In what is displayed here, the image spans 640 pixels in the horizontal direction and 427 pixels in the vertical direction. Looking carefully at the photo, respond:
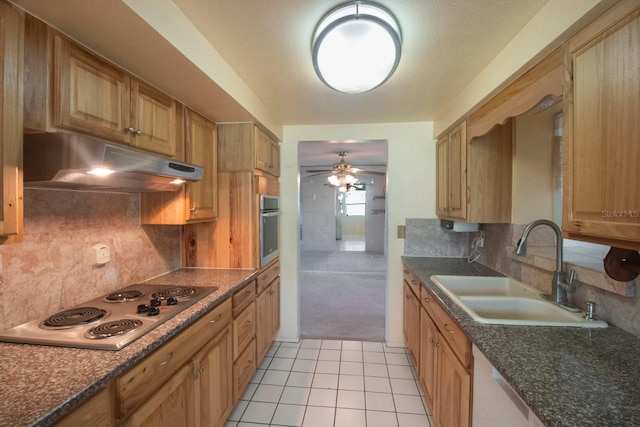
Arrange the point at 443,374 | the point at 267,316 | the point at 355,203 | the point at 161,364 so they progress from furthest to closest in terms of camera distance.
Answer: the point at 355,203
the point at 267,316
the point at 443,374
the point at 161,364

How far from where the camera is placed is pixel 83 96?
1153 millimetres

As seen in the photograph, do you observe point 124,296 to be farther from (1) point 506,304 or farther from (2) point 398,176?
(2) point 398,176

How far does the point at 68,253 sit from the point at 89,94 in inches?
31.3

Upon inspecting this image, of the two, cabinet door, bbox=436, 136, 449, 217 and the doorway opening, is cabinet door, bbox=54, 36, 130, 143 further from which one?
cabinet door, bbox=436, 136, 449, 217

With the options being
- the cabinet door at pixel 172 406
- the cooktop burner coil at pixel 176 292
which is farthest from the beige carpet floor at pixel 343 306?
the cabinet door at pixel 172 406

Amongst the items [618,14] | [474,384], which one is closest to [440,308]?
[474,384]

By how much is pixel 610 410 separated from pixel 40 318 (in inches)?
81.1

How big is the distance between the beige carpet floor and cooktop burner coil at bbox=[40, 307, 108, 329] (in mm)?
2094

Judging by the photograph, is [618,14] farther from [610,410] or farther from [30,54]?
[30,54]

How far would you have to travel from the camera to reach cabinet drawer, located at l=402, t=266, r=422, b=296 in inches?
85.7

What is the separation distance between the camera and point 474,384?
1163 mm

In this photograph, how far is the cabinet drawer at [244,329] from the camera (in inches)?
72.7

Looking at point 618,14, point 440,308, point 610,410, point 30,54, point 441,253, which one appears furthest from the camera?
point 441,253

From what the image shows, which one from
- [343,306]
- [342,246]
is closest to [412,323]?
[343,306]
